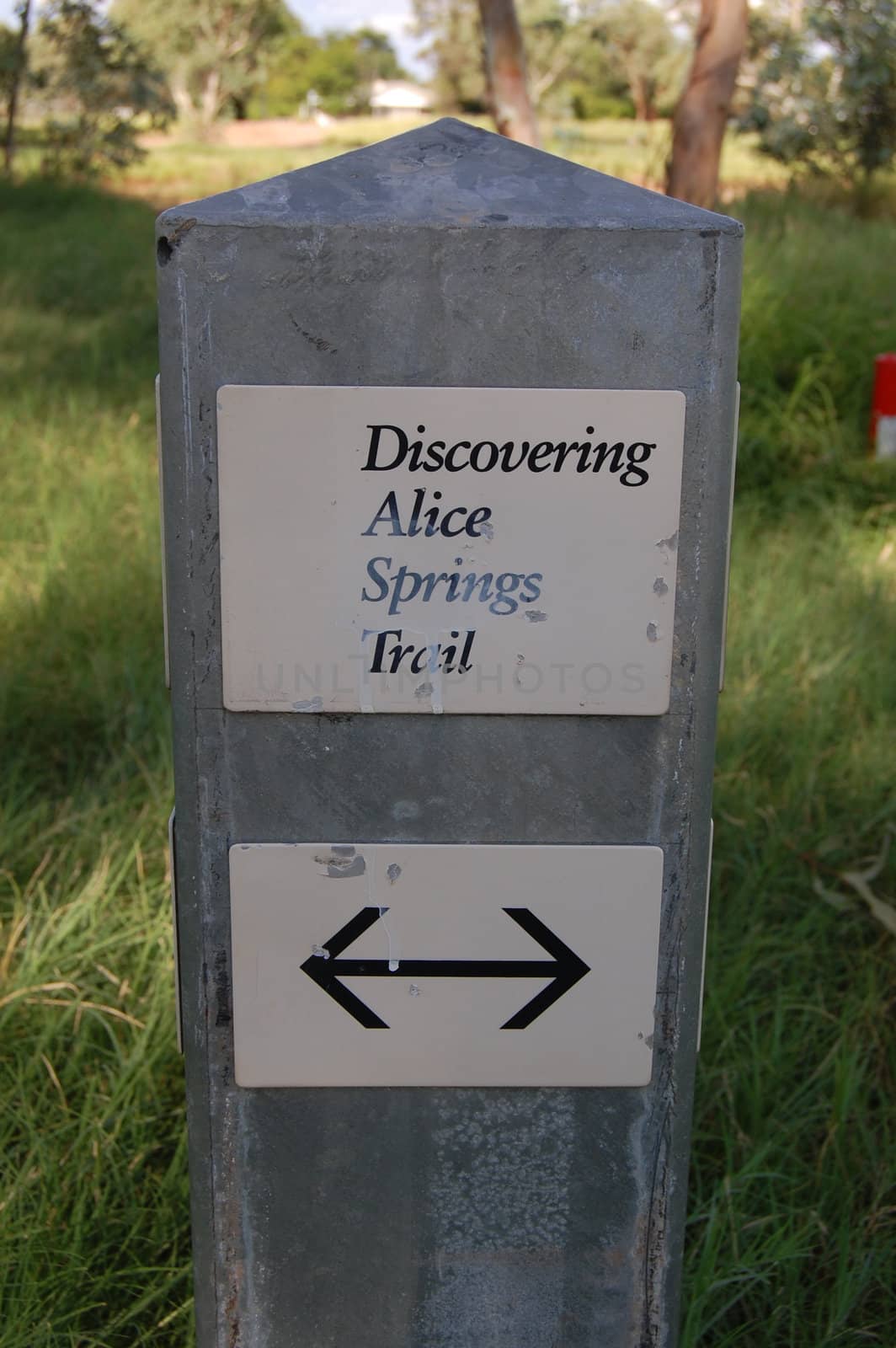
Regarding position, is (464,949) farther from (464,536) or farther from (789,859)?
(789,859)

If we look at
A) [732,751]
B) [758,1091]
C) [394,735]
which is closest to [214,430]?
[394,735]

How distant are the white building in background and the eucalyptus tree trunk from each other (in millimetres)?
69878

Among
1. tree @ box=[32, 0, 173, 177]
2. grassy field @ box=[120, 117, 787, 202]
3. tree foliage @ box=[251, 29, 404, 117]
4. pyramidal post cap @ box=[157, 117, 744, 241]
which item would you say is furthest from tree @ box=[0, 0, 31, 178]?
tree foliage @ box=[251, 29, 404, 117]

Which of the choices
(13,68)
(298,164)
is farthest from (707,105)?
(298,164)

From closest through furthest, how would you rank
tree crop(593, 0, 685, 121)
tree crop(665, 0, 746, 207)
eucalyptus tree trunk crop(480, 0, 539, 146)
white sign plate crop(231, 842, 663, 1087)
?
white sign plate crop(231, 842, 663, 1087) < tree crop(665, 0, 746, 207) < eucalyptus tree trunk crop(480, 0, 539, 146) < tree crop(593, 0, 685, 121)

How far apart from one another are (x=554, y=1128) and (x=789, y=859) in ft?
4.85

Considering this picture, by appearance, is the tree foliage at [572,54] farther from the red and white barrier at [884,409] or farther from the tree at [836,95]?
the red and white barrier at [884,409]

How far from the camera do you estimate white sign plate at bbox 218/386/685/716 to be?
1.26 m

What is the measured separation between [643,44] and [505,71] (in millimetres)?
38285

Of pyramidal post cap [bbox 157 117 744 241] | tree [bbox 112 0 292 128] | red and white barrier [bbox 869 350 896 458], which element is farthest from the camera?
tree [bbox 112 0 292 128]

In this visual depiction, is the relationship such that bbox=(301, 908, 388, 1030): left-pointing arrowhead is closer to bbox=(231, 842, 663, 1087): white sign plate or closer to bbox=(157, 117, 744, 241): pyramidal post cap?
bbox=(231, 842, 663, 1087): white sign plate

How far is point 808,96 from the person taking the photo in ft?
44.2

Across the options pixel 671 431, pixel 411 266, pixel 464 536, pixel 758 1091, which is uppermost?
pixel 411 266

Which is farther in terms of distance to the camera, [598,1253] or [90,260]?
[90,260]
